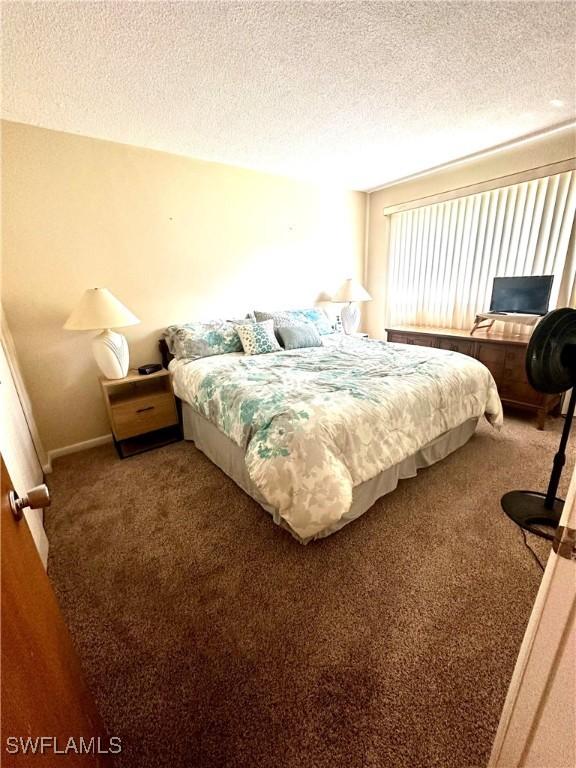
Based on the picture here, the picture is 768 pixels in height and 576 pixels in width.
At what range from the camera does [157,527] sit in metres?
1.77

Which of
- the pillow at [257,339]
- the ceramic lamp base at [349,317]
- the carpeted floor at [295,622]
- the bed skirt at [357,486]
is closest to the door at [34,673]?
the carpeted floor at [295,622]

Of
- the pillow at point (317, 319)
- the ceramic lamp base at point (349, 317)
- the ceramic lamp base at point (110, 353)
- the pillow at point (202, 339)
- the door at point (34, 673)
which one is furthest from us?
the ceramic lamp base at point (349, 317)

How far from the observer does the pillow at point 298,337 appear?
9.96 feet

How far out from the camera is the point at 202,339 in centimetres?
280

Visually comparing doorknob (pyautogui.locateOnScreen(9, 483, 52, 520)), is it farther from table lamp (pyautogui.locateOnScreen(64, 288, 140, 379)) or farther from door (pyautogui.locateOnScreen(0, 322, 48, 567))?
table lamp (pyautogui.locateOnScreen(64, 288, 140, 379))

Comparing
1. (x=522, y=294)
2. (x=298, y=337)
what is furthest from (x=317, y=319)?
(x=522, y=294)

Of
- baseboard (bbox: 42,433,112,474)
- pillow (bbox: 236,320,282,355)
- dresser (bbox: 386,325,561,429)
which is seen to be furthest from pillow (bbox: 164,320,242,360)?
dresser (bbox: 386,325,561,429)

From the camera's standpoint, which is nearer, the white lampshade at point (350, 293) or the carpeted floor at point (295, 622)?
the carpeted floor at point (295, 622)

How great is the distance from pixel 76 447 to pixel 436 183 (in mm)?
4496

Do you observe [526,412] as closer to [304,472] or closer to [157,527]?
[304,472]

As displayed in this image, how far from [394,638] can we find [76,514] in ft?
6.05

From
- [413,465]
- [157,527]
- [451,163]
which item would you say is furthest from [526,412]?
[157,527]

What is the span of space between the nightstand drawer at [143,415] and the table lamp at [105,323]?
258 mm

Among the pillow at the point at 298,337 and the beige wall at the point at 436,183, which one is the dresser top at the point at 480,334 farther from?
the pillow at the point at 298,337
